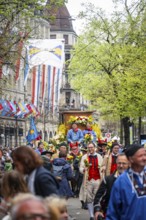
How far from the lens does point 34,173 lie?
316 inches

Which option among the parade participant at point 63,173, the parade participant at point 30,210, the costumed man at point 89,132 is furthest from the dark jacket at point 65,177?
the parade participant at point 30,210

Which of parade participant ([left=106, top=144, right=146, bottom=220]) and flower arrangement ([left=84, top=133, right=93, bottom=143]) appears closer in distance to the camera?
parade participant ([left=106, top=144, right=146, bottom=220])

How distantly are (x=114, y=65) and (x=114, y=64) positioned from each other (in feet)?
0.31

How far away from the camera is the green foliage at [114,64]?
53.7 meters

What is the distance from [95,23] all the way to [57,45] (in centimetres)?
315

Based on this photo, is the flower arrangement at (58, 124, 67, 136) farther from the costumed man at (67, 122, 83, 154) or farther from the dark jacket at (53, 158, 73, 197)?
the dark jacket at (53, 158, 73, 197)

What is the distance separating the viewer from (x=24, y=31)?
31062mm

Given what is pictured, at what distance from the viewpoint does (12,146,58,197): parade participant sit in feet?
26.1

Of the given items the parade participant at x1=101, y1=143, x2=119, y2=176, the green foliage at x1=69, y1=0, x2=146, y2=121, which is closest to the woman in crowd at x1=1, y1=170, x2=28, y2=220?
the parade participant at x1=101, y1=143, x2=119, y2=176

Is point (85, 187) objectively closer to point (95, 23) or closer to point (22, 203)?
point (22, 203)

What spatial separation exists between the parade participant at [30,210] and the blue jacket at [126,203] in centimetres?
331

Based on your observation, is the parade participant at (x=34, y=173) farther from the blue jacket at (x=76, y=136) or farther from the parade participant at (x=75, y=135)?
the blue jacket at (x=76, y=136)

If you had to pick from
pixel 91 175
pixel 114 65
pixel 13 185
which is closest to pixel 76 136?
pixel 91 175

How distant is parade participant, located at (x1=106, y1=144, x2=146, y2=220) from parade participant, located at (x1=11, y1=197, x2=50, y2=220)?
10.9ft
